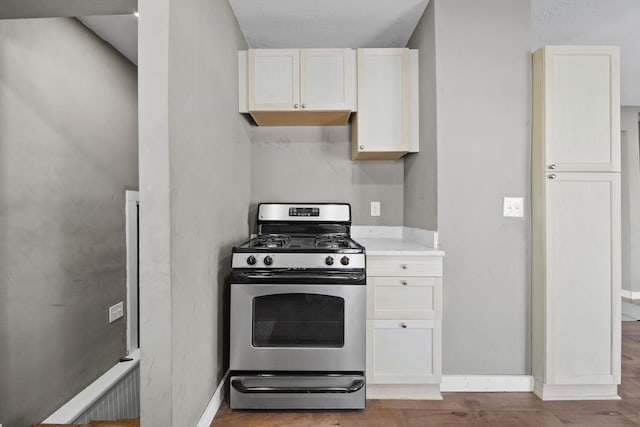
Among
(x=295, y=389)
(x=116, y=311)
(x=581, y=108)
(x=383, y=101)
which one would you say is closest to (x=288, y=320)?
(x=295, y=389)

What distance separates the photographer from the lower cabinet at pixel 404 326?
2.16m

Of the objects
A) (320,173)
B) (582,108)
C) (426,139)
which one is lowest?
(320,173)

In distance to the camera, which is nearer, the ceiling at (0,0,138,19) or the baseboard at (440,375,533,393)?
the ceiling at (0,0,138,19)

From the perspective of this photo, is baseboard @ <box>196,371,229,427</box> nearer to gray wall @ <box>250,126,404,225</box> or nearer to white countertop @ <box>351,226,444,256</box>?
white countertop @ <box>351,226,444,256</box>

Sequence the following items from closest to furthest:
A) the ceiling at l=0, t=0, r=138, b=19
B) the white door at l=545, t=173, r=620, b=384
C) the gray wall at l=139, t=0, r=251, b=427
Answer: the gray wall at l=139, t=0, r=251, b=427 → the ceiling at l=0, t=0, r=138, b=19 → the white door at l=545, t=173, r=620, b=384

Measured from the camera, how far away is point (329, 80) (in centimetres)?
260

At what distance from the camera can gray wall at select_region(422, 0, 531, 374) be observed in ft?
7.50

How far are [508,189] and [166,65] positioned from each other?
207 centimetres

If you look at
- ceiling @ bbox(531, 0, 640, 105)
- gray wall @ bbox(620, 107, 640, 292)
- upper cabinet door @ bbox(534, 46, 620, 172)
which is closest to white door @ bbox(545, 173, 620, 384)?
upper cabinet door @ bbox(534, 46, 620, 172)

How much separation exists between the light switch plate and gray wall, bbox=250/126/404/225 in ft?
3.02

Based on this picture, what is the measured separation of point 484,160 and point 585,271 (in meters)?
0.90

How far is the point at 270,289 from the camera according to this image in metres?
2.03

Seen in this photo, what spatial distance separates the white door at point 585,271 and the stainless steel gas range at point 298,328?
119cm

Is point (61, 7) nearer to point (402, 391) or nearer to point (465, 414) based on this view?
point (402, 391)
